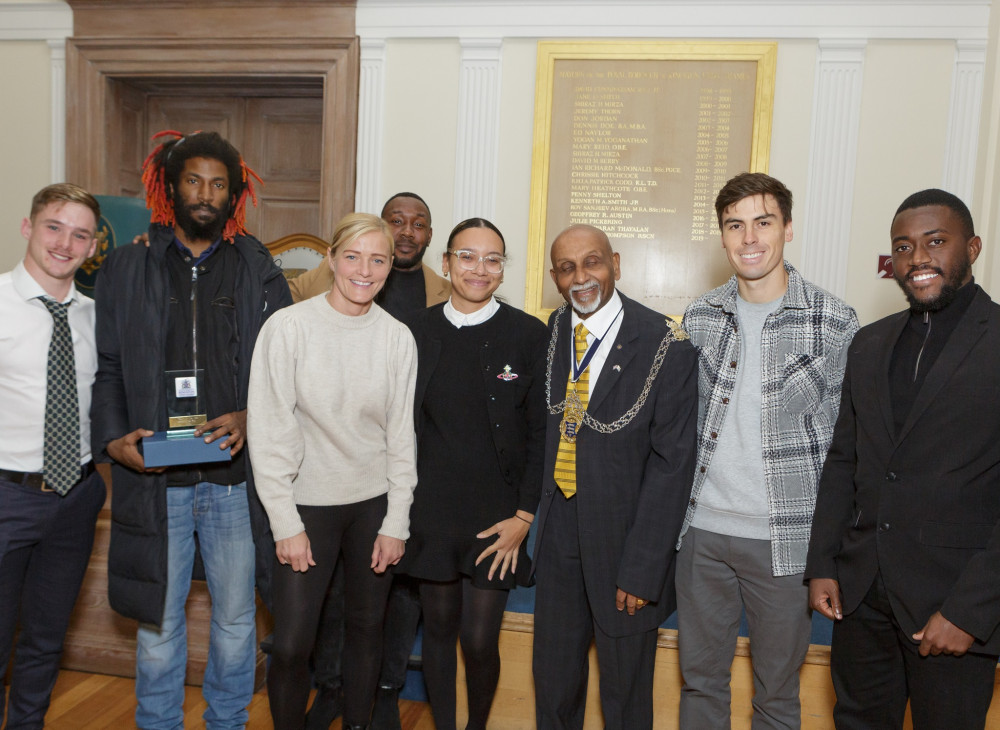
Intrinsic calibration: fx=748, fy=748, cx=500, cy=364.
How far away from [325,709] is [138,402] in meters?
1.14

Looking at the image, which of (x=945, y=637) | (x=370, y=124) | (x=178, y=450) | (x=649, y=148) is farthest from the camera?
(x=370, y=124)

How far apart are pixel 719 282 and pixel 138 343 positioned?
3083mm

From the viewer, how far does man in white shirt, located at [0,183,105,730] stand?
2.00 m

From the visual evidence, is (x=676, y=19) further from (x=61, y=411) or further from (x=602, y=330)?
(x=61, y=411)

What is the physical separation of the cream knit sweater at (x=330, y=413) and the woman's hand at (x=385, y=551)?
0.02m

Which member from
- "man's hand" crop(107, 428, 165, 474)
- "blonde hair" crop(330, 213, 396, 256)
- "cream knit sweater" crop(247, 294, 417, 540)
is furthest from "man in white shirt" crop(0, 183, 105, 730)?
"blonde hair" crop(330, 213, 396, 256)

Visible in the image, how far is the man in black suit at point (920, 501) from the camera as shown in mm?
1583

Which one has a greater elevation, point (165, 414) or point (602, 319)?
point (602, 319)

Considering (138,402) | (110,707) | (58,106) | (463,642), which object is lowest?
(110,707)

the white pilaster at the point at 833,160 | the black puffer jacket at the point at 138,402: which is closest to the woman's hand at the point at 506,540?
the black puffer jacket at the point at 138,402

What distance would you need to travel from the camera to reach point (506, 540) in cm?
196

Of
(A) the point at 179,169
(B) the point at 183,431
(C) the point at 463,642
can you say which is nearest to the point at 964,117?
(C) the point at 463,642

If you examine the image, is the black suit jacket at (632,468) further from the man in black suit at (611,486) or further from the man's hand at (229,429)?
the man's hand at (229,429)

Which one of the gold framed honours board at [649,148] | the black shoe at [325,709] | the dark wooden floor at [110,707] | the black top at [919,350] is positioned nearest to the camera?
the black top at [919,350]
